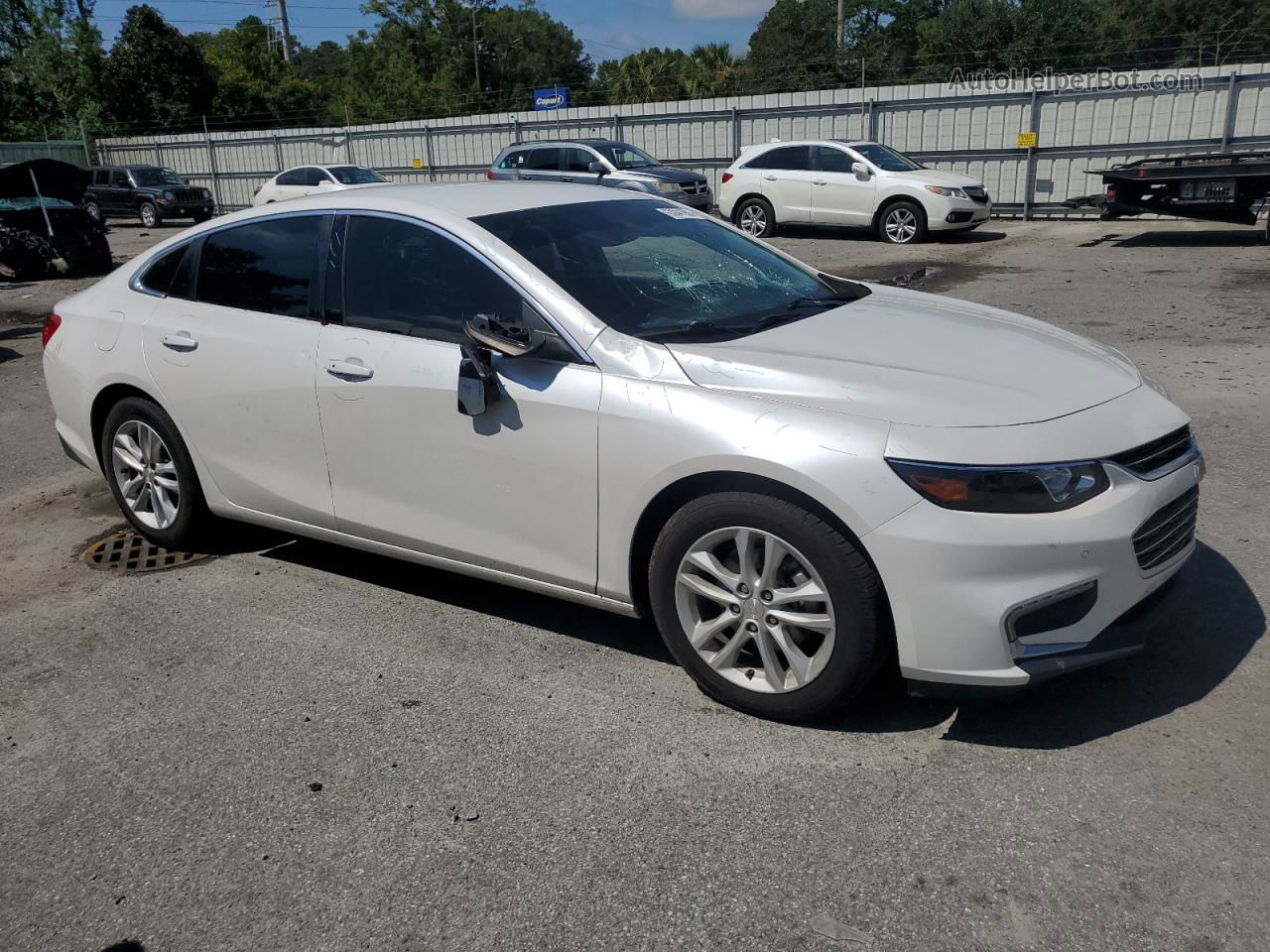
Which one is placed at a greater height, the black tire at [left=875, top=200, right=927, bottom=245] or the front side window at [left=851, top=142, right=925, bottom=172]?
the front side window at [left=851, top=142, right=925, bottom=172]

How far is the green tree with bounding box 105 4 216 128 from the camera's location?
4794 cm

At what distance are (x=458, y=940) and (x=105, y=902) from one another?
94cm

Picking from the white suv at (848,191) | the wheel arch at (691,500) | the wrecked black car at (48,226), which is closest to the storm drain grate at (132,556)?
the wheel arch at (691,500)

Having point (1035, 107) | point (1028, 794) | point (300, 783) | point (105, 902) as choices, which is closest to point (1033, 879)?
point (1028, 794)

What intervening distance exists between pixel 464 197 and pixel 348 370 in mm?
848

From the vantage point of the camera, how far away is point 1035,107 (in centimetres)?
2086

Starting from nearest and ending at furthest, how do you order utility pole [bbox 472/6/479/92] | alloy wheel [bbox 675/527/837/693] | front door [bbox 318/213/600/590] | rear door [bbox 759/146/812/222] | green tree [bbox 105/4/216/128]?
alloy wheel [bbox 675/527/837/693] → front door [bbox 318/213/600/590] → rear door [bbox 759/146/812/222] → green tree [bbox 105/4/216/128] → utility pole [bbox 472/6/479/92]

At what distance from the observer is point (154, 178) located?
93.5ft

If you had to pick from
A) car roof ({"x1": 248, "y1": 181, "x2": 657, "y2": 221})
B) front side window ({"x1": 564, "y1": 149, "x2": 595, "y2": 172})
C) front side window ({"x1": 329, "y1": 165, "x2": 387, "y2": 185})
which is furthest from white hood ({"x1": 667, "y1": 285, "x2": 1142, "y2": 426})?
front side window ({"x1": 329, "y1": 165, "x2": 387, "y2": 185})

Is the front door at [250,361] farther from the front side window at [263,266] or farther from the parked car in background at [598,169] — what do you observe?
the parked car in background at [598,169]

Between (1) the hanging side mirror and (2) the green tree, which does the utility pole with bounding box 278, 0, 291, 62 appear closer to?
(2) the green tree

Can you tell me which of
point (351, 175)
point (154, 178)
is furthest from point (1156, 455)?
point (154, 178)

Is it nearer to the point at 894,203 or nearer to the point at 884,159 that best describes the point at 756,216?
the point at 884,159

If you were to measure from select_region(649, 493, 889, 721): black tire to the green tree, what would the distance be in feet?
168
